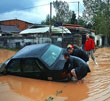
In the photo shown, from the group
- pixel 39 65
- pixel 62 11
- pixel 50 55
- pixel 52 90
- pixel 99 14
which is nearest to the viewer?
pixel 52 90

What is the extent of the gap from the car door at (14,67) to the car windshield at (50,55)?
92cm

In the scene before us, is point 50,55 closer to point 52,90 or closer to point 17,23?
point 52,90

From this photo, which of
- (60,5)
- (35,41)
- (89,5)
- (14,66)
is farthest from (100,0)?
(14,66)

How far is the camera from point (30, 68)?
6.14 metres

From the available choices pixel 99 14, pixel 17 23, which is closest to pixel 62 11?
pixel 17 23

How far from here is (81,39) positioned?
18.0 metres

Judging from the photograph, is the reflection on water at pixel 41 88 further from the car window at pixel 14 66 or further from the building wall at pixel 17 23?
the building wall at pixel 17 23

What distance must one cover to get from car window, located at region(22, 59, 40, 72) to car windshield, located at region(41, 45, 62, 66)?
1.12 feet

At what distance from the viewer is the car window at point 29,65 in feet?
19.7

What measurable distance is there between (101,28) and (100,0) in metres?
13.1

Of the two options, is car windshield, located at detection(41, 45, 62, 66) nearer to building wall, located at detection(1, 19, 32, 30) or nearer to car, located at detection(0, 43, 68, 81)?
car, located at detection(0, 43, 68, 81)

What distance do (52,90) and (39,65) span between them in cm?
98

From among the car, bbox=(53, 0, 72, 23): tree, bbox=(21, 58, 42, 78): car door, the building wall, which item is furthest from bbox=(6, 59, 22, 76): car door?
the building wall

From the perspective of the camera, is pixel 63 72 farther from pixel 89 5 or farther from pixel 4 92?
pixel 89 5
